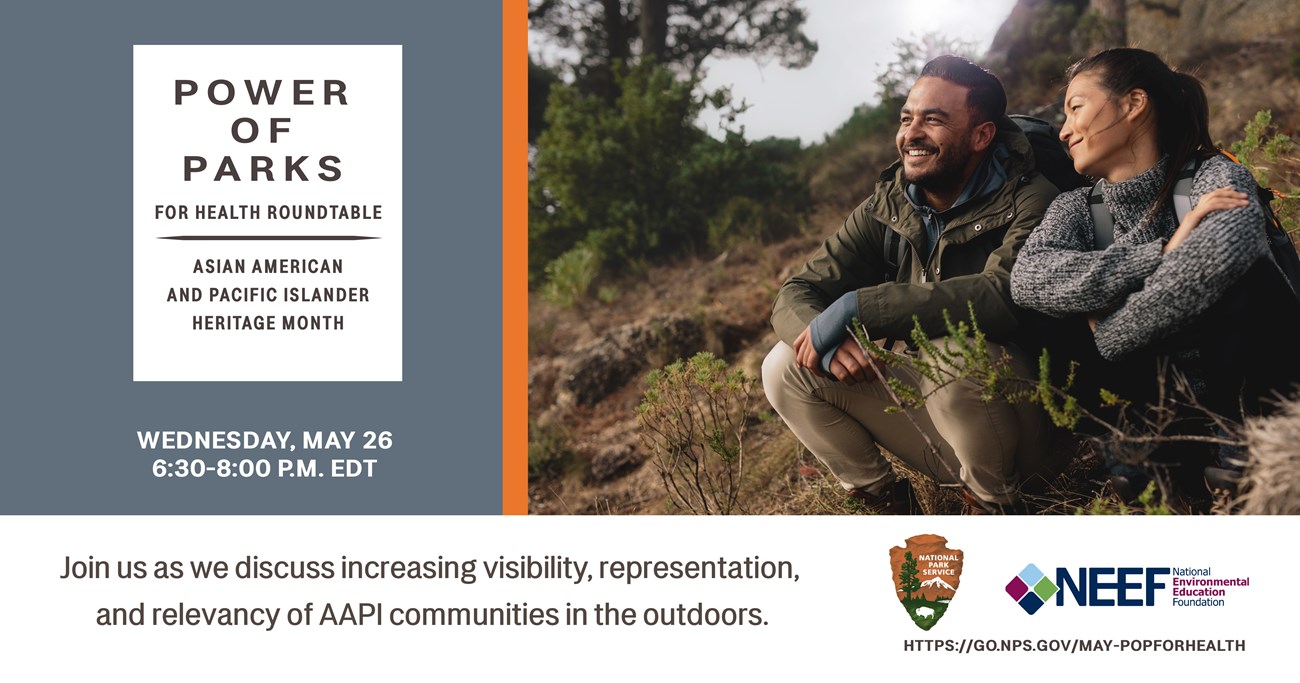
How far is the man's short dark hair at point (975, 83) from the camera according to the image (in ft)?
10.7

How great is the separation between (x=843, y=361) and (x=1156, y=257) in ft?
2.88

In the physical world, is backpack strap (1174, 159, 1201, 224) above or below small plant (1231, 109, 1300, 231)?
below

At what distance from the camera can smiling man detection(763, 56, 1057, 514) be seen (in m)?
3.01

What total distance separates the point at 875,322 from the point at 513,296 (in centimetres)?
144

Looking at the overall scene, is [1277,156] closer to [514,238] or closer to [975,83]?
[975,83]

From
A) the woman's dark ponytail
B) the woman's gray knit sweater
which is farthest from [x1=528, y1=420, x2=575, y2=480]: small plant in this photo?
the woman's dark ponytail

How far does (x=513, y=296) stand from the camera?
3.94 m
